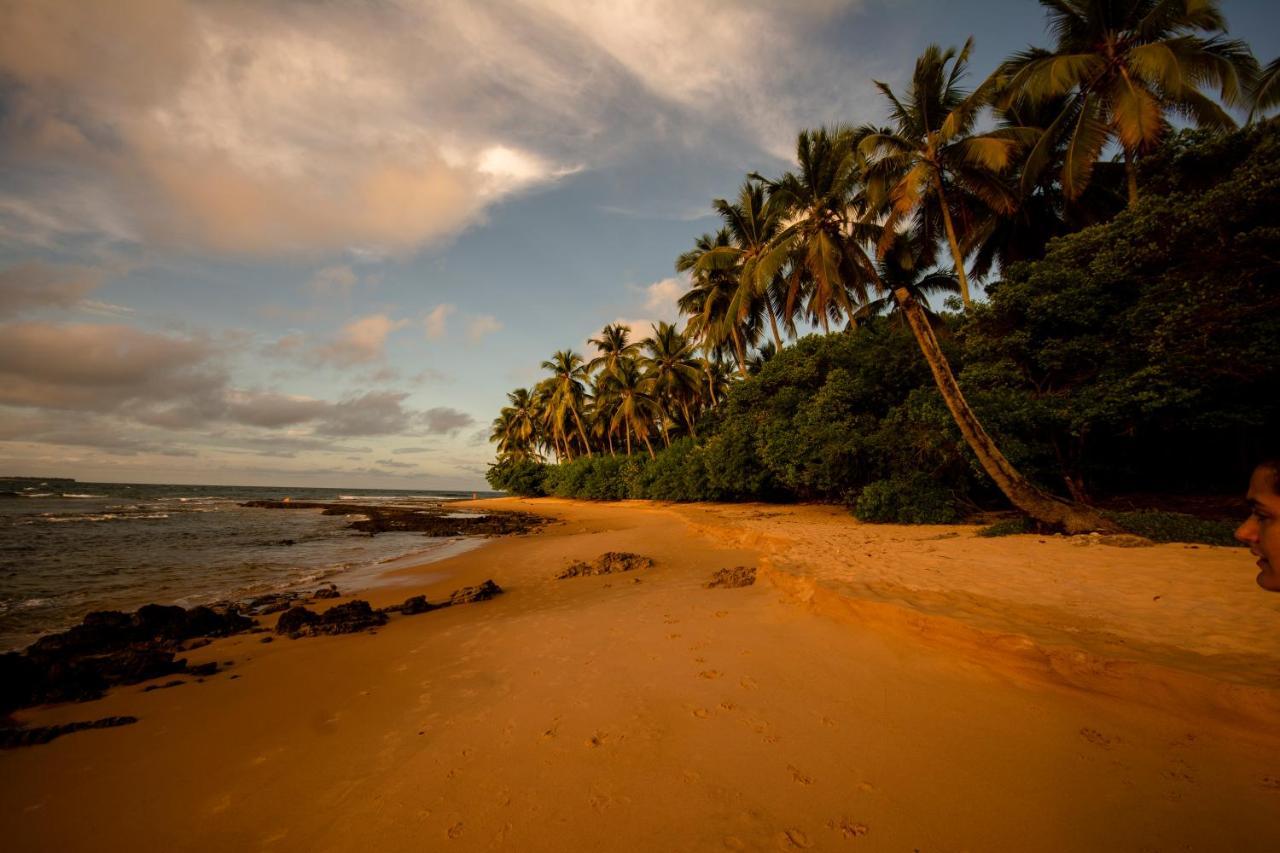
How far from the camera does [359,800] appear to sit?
2.84m

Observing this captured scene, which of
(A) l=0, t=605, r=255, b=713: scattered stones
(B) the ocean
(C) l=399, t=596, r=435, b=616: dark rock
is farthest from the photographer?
(B) the ocean

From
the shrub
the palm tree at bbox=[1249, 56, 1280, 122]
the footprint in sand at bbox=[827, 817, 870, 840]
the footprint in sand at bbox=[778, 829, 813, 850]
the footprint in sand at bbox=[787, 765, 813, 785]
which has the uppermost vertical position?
the palm tree at bbox=[1249, 56, 1280, 122]

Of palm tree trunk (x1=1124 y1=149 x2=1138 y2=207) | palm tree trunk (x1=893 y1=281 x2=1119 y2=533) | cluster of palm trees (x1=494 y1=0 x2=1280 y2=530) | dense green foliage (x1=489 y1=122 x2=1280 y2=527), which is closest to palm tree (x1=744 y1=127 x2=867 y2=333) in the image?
cluster of palm trees (x1=494 y1=0 x2=1280 y2=530)

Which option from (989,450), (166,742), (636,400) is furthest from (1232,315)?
(636,400)

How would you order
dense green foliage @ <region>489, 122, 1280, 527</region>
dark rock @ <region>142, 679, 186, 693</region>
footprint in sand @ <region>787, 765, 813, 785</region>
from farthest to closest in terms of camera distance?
1. dense green foliage @ <region>489, 122, 1280, 527</region>
2. dark rock @ <region>142, 679, 186, 693</region>
3. footprint in sand @ <region>787, 765, 813, 785</region>

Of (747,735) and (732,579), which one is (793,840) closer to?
(747,735)

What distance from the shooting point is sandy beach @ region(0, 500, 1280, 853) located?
2414 millimetres

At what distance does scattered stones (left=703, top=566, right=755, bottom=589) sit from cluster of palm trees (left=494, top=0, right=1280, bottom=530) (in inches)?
200

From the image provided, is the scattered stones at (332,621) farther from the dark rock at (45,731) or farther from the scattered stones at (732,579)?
the scattered stones at (732,579)

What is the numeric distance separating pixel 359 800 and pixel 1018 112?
25290 millimetres

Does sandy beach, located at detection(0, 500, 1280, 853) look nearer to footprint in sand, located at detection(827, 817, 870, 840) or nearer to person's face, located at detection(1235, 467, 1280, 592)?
footprint in sand, located at detection(827, 817, 870, 840)

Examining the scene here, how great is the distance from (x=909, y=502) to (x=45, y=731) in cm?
1443

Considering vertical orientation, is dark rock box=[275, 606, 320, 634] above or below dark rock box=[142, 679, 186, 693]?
above

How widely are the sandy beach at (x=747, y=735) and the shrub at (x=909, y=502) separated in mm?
6287
